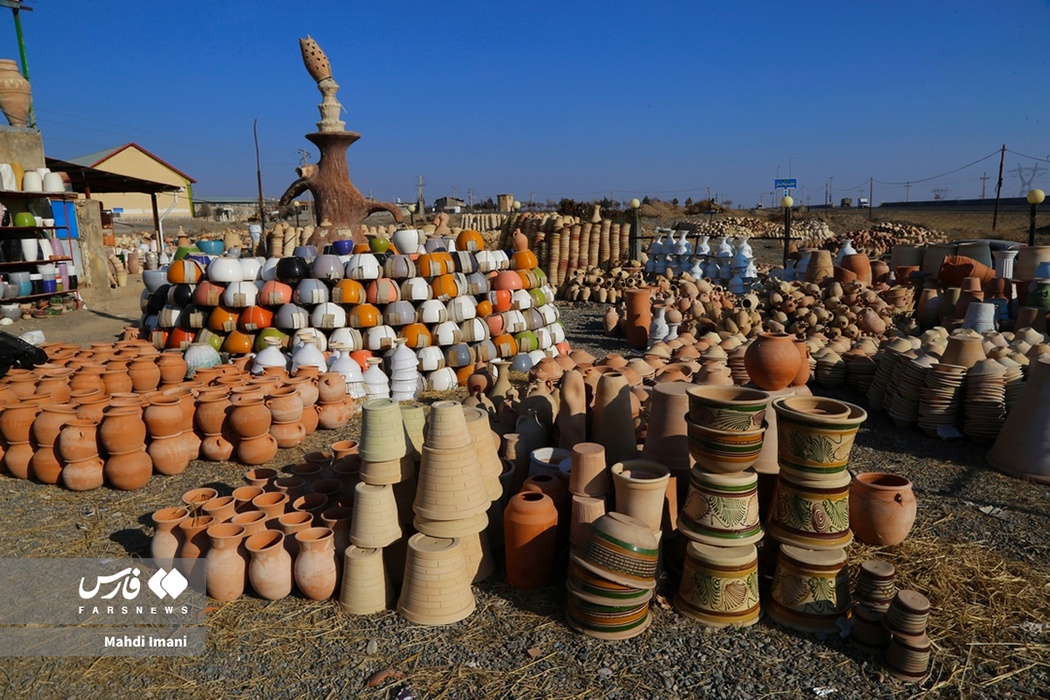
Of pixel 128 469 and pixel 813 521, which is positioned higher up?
pixel 813 521

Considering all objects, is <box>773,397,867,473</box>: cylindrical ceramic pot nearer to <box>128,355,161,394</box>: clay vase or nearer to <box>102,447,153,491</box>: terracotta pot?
<box>102,447,153,491</box>: terracotta pot

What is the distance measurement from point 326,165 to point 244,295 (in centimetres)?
255

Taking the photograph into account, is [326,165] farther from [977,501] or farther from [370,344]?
[977,501]

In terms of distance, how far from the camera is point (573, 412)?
3.62 metres

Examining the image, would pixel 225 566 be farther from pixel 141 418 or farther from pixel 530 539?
pixel 141 418

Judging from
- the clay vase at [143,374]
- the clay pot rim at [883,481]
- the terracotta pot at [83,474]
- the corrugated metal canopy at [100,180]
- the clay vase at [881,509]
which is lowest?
the terracotta pot at [83,474]

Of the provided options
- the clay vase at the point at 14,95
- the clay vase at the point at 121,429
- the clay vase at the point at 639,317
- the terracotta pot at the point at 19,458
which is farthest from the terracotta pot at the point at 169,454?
the clay vase at the point at 14,95

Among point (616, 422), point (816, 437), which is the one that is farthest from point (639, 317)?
point (816, 437)

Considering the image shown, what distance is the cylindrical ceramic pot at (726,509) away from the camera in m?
2.68

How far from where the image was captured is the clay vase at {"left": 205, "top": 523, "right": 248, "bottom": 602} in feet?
9.36

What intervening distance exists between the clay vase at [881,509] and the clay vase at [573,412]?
138 centimetres

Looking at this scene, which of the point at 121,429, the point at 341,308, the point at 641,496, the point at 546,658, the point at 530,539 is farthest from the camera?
the point at 341,308

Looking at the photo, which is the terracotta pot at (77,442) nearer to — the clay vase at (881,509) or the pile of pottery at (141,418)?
the pile of pottery at (141,418)

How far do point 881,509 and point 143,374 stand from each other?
5.36 metres
